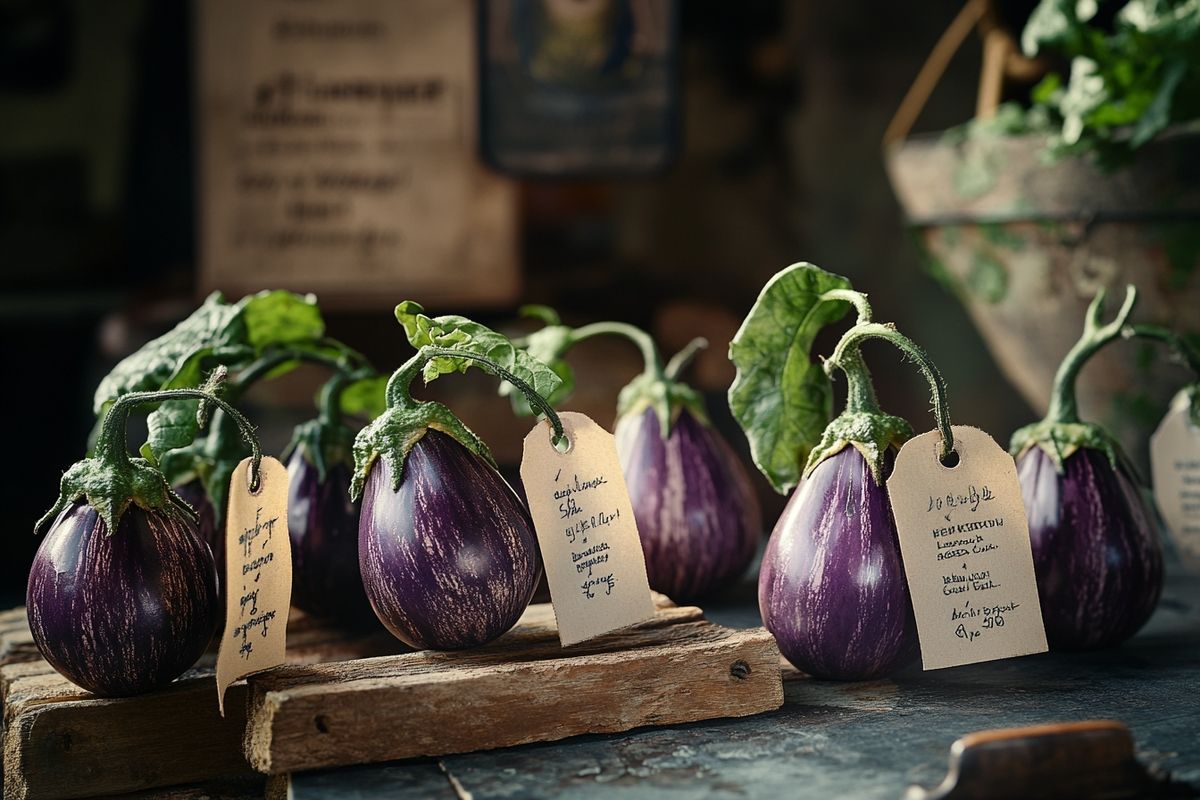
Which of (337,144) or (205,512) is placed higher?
(337,144)

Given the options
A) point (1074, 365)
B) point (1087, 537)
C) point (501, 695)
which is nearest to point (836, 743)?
point (501, 695)

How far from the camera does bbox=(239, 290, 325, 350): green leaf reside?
1244 millimetres

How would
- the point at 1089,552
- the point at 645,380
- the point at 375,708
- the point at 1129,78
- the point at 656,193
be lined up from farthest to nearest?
the point at 656,193 → the point at 1129,78 → the point at 645,380 → the point at 1089,552 → the point at 375,708

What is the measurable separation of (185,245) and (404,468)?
2.60 m

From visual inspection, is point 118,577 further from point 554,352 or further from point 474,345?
point 554,352

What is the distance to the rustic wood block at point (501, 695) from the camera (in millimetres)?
928

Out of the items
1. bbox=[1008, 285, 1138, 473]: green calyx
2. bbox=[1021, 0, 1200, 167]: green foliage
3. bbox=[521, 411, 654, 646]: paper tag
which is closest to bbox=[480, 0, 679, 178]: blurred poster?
bbox=[1021, 0, 1200, 167]: green foliage

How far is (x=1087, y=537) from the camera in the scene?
1.15 metres

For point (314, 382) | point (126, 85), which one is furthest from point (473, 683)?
point (126, 85)

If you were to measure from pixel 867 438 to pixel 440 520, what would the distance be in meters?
0.35

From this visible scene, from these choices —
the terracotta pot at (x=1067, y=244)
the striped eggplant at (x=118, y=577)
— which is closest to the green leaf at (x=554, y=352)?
the striped eggplant at (x=118, y=577)

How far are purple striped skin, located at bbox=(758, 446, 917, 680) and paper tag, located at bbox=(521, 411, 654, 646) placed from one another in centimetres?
12

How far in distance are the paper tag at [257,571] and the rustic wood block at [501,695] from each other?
0.10 feet

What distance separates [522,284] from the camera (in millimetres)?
3338
